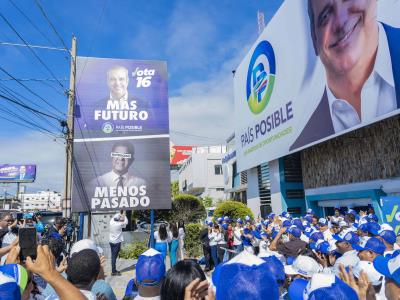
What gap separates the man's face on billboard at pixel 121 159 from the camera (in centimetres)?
1187

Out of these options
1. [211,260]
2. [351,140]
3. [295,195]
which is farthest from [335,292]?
[295,195]

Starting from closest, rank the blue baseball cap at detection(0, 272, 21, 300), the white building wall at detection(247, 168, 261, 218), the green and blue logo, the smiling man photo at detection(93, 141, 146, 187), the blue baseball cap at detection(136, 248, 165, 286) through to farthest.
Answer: the blue baseball cap at detection(0, 272, 21, 300)
the blue baseball cap at detection(136, 248, 165, 286)
the smiling man photo at detection(93, 141, 146, 187)
the green and blue logo
the white building wall at detection(247, 168, 261, 218)

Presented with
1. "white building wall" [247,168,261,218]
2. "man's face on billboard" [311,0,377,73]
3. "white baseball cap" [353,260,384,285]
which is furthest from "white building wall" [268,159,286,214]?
"white baseball cap" [353,260,384,285]

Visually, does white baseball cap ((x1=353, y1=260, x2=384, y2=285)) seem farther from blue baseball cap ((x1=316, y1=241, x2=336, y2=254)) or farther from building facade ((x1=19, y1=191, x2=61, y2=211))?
building facade ((x1=19, y1=191, x2=61, y2=211))

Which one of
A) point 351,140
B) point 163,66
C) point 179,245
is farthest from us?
point 351,140

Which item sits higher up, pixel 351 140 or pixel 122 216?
pixel 351 140

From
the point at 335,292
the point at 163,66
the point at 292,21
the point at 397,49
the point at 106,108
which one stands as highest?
the point at 292,21

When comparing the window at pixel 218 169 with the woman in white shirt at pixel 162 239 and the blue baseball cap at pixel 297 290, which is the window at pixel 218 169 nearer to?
the woman in white shirt at pixel 162 239

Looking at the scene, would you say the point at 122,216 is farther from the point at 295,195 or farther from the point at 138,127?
the point at 295,195

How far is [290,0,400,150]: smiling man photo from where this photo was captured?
A: 34.0ft

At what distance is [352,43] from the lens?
39.9 feet

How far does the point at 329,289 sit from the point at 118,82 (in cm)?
1164

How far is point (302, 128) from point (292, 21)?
5.21m

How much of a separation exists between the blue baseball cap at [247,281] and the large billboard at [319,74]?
9911 millimetres
